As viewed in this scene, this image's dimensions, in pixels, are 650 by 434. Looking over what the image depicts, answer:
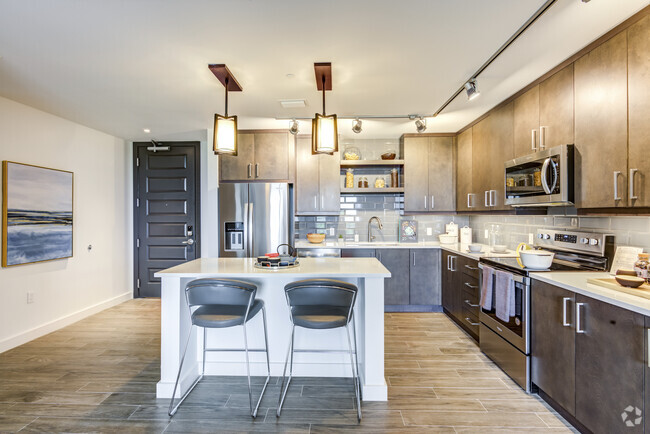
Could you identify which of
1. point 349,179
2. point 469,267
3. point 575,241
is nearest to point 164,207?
point 349,179

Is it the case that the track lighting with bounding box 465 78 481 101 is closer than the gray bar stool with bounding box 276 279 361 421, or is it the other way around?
the gray bar stool with bounding box 276 279 361 421

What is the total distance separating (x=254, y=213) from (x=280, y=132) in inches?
46.1

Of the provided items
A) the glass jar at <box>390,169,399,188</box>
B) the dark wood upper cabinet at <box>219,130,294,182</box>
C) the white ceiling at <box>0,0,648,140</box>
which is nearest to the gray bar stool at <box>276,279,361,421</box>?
the white ceiling at <box>0,0,648,140</box>

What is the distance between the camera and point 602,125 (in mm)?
2148

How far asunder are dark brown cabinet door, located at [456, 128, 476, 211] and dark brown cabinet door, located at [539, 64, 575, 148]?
1441mm

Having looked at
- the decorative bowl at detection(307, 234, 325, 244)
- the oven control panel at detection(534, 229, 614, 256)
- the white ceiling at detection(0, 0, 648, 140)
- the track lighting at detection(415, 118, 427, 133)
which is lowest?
the decorative bowl at detection(307, 234, 325, 244)

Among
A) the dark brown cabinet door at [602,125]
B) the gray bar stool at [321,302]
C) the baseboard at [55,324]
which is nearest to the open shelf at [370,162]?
the dark brown cabinet door at [602,125]

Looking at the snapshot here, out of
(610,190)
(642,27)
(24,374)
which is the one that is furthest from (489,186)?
(24,374)

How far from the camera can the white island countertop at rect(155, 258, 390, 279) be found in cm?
229

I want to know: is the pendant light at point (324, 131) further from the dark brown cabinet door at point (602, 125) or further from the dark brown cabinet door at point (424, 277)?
the dark brown cabinet door at point (424, 277)

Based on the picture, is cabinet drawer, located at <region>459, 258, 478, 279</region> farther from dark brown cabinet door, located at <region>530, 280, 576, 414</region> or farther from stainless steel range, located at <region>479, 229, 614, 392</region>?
dark brown cabinet door, located at <region>530, 280, 576, 414</region>

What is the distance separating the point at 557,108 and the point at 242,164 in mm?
3531

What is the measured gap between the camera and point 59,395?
2.41 metres

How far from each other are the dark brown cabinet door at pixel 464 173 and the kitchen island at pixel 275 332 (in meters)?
2.09
